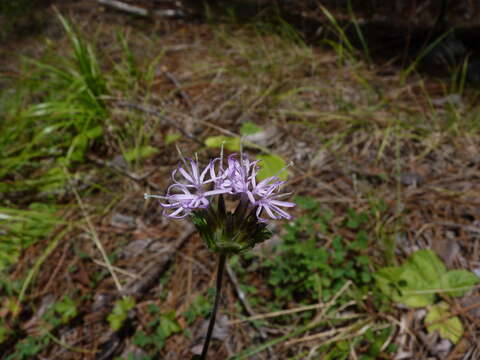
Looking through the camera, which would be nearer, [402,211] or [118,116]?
[402,211]

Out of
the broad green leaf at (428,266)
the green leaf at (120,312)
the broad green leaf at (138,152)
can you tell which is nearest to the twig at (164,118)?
the broad green leaf at (138,152)

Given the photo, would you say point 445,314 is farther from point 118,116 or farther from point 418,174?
point 118,116

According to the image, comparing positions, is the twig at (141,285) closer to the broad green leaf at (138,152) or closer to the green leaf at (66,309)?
the green leaf at (66,309)

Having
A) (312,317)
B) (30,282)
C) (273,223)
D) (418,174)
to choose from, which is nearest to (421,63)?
(418,174)

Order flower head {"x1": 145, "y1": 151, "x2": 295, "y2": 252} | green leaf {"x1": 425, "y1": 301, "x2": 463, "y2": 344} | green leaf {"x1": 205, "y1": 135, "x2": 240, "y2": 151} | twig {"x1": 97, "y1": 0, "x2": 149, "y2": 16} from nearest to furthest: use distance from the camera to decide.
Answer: flower head {"x1": 145, "y1": 151, "x2": 295, "y2": 252} < green leaf {"x1": 425, "y1": 301, "x2": 463, "y2": 344} < green leaf {"x1": 205, "y1": 135, "x2": 240, "y2": 151} < twig {"x1": 97, "y1": 0, "x2": 149, "y2": 16}

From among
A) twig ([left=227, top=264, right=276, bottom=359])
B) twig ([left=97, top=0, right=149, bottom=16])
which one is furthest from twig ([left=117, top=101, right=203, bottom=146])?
twig ([left=97, top=0, right=149, bottom=16])

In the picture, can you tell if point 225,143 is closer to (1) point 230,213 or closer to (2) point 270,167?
(2) point 270,167

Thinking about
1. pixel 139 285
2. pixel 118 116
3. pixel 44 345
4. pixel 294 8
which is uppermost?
pixel 294 8

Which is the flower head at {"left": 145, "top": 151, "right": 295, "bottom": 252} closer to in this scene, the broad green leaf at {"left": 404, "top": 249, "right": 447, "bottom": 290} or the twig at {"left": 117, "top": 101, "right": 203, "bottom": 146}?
the broad green leaf at {"left": 404, "top": 249, "right": 447, "bottom": 290}
